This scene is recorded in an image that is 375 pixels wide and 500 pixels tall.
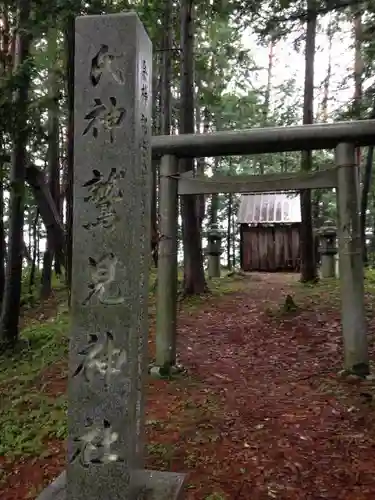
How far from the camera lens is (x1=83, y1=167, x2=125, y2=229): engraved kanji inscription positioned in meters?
2.58

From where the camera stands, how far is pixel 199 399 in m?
4.71

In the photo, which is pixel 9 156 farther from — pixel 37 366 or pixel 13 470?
pixel 13 470

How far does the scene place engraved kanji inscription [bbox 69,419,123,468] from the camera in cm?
247

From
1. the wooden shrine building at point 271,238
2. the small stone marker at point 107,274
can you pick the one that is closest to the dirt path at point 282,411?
the small stone marker at point 107,274

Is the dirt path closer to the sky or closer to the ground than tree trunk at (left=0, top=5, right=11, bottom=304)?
closer to the ground

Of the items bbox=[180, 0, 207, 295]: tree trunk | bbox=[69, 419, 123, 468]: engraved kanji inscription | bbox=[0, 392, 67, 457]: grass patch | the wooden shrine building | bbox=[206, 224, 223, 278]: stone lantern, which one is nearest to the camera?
bbox=[69, 419, 123, 468]: engraved kanji inscription

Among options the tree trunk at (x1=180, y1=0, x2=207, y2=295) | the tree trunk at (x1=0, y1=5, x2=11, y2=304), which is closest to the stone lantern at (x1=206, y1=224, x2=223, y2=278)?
the tree trunk at (x1=180, y1=0, x2=207, y2=295)

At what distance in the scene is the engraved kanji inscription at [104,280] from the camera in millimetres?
2543

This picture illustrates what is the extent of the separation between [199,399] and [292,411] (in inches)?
38.6

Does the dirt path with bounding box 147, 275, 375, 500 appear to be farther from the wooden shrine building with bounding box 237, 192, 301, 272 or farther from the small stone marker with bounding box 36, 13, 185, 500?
the wooden shrine building with bounding box 237, 192, 301, 272

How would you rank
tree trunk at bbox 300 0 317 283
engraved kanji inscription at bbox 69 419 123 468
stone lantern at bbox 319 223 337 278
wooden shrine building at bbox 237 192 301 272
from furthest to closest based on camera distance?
wooden shrine building at bbox 237 192 301 272 → stone lantern at bbox 319 223 337 278 → tree trunk at bbox 300 0 317 283 → engraved kanji inscription at bbox 69 419 123 468

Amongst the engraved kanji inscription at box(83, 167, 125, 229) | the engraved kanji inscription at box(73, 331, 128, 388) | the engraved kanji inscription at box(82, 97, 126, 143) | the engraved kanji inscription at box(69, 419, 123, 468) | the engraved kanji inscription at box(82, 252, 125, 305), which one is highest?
the engraved kanji inscription at box(82, 97, 126, 143)

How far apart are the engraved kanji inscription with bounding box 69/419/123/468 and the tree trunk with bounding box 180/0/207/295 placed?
22.1 ft

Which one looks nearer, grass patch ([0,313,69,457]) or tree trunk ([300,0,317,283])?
grass patch ([0,313,69,457])
